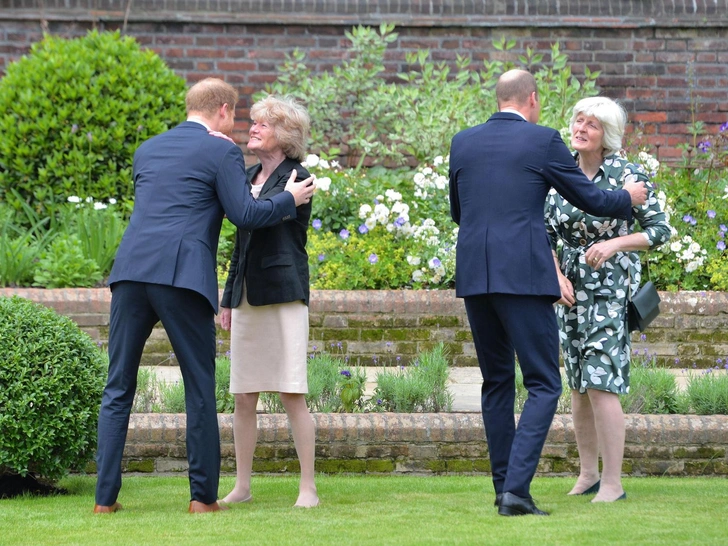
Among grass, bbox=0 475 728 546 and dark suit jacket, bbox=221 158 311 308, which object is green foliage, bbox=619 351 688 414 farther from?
dark suit jacket, bbox=221 158 311 308

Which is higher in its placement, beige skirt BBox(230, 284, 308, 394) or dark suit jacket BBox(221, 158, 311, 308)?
dark suit jacket BBox(221, 158, 311, 308)

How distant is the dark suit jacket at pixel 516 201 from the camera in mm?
4316

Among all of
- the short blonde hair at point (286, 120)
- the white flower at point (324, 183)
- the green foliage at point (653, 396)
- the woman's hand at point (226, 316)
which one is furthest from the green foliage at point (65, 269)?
the green foliage at point (653, 396)

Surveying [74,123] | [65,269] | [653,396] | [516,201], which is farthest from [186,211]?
[74,123]

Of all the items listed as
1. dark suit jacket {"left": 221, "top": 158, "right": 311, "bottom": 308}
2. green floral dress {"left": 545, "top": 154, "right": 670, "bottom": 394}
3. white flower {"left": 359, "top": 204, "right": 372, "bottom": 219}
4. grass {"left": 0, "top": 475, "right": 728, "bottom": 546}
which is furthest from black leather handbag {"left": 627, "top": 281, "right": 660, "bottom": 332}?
white flower {"left": 359, "top": 204, "right": 372, "bottom": 219}

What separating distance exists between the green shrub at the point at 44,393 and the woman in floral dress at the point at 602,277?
2155mm

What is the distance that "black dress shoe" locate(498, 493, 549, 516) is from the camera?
432cm

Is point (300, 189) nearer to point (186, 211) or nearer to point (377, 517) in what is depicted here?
point (186, 211)

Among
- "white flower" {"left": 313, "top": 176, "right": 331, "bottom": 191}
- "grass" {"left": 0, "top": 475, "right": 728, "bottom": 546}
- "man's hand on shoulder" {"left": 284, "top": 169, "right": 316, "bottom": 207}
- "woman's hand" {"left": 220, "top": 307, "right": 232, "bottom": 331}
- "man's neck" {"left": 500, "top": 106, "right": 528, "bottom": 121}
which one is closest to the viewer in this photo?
"grass" {"left": 0, "top": 475, "right": 728, "bottom": 546}

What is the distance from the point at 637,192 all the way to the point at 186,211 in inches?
72.9

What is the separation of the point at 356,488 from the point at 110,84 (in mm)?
5217

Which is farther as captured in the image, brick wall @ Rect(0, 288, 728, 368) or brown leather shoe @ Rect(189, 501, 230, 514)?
brick wall @ Rect(0, 288, 728, 368)

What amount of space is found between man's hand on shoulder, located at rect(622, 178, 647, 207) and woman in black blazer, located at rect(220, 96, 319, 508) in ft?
4.47

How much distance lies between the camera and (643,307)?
15.5 feet
